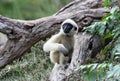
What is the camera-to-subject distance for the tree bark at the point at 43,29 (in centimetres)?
639

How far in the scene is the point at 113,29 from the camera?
13.6 feet

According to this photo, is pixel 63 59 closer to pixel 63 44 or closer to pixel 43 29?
pixel 63 44

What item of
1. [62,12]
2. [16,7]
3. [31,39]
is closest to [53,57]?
[31,39]

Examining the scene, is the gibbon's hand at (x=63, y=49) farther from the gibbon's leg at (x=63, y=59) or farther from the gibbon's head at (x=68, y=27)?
the gibbon's head at (x=68, y=27)

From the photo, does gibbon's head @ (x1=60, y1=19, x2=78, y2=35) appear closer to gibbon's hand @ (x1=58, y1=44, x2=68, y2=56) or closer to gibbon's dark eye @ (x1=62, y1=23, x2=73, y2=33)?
gibbon's dark eye @ (x1=62, y1=23, x2=73, y2=33)

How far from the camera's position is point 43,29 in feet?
22.0

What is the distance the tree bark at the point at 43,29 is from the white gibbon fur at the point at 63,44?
0.15 meters

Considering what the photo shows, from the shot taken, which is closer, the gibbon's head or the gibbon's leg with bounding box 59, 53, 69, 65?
the gibbon's leg with bounding box 59, 53, 69, 65

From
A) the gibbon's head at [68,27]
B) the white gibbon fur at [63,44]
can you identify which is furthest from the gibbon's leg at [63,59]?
the gibbon's head at [68,27]

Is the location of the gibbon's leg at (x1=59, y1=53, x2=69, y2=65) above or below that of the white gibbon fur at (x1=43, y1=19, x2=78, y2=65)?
below

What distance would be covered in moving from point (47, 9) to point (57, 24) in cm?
480

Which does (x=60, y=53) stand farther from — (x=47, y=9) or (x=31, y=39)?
(x=47, y=9)

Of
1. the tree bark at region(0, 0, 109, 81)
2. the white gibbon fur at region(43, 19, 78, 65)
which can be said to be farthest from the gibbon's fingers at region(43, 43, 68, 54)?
the tree bark at region(0, 0, 109, 81)

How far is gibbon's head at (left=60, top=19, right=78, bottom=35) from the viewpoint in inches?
253
